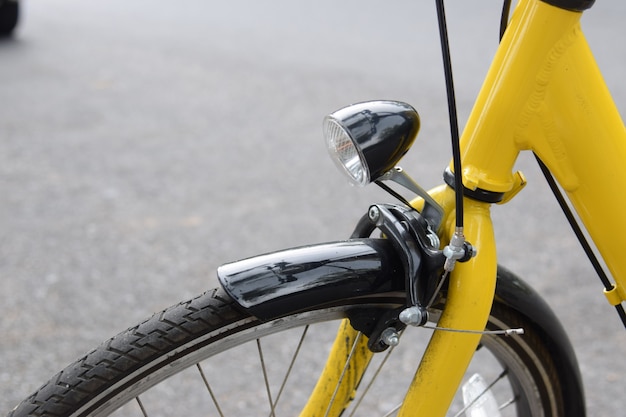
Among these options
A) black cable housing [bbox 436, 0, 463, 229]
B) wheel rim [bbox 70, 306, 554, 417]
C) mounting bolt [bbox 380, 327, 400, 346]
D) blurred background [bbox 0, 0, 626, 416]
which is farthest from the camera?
blurred background [bbox 0, 0, 626, 416]

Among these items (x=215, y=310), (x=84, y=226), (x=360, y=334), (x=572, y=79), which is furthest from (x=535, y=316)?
(x=84, y=226)

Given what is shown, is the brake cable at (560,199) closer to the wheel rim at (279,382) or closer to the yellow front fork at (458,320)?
the yellow front fork at (458,320)

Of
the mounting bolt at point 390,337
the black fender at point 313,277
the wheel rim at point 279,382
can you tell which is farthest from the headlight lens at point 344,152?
the wheel rim at point 279,382

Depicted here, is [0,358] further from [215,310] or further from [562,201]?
[562,201]

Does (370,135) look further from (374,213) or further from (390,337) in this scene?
(390,337)

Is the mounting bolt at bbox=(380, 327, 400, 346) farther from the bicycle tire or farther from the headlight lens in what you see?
the headlight lens

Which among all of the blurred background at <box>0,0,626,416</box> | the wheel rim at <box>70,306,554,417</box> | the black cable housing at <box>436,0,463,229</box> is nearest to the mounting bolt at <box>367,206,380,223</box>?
the black cable housing at <box>436,0,463,229</box>

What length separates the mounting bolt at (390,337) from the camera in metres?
1.22

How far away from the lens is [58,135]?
446cm

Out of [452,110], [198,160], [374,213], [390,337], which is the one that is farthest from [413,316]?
[198,160]

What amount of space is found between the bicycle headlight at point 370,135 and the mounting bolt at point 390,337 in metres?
0.24

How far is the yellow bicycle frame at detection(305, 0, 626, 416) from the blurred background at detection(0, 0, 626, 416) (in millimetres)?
1346

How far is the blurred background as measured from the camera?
2.84 metres

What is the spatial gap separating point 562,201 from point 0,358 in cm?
190
